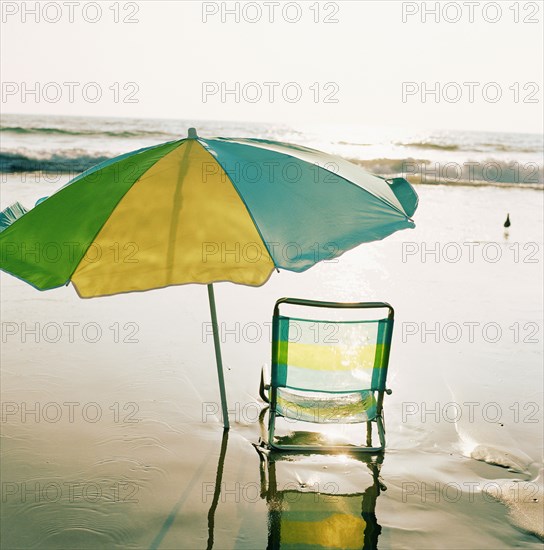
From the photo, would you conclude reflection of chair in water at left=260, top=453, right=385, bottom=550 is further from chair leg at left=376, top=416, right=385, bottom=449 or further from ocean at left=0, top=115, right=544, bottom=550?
chair leg at left=376, top=416, right=385, bottom=449

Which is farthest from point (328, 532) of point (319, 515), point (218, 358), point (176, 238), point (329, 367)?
point (176, 238)

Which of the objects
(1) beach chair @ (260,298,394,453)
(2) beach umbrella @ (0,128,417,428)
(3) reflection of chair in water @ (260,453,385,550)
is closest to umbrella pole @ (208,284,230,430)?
(1) beach chair @ (260,298,394,453)

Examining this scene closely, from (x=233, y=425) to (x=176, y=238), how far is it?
1970 mm

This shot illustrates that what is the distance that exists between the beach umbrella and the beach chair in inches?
31.0

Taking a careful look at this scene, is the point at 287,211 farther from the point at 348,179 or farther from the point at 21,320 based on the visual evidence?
the point at 21,320

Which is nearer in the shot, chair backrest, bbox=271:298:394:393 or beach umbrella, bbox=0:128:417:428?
beach umbrella, bbox=0:128:417:428

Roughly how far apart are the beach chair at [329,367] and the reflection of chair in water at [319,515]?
228 mm

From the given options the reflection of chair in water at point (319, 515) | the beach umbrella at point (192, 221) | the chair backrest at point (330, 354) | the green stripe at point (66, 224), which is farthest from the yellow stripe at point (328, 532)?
the green stripe at point (66, 224)

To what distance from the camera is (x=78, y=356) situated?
17.7 ft

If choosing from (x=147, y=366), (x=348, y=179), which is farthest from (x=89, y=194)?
(x=147, y=366)

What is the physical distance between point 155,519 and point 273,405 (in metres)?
0.92

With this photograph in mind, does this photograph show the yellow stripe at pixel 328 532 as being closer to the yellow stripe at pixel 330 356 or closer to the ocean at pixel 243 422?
the ocean at pixel 243 422

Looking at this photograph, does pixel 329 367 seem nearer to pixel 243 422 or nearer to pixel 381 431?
pixel 381 431

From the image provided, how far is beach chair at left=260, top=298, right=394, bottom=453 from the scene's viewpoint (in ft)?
11.9
